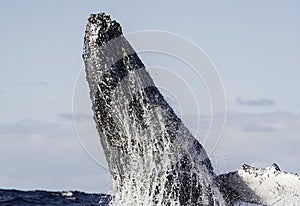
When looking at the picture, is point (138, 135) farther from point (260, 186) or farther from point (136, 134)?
point (260, 186)

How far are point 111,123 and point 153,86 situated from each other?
806 mm

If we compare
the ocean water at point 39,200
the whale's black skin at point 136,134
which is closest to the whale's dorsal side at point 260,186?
the whale's black skin at point 136,134

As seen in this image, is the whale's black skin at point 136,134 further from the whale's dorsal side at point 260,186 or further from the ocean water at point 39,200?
the ocean water at point 39,200

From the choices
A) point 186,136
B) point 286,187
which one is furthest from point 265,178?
point 186,136

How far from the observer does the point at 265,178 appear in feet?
29.6

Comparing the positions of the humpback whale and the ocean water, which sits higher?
the ocean water

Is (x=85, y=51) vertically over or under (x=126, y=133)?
over

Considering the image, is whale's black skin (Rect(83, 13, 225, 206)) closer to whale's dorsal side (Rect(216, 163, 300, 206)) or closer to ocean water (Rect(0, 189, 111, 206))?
whale's dorsal side (Rect(216, 163, 300, 206))

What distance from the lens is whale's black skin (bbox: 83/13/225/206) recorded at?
8.27 metres

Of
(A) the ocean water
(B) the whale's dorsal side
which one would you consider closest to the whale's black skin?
(B) the whale's dorsal side

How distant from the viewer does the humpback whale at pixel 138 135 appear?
8266 mm

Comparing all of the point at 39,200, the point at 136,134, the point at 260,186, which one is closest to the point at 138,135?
the point at 136,134

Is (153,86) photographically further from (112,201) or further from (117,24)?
(112,201)

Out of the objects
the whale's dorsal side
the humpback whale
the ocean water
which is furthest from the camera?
the ocean water
